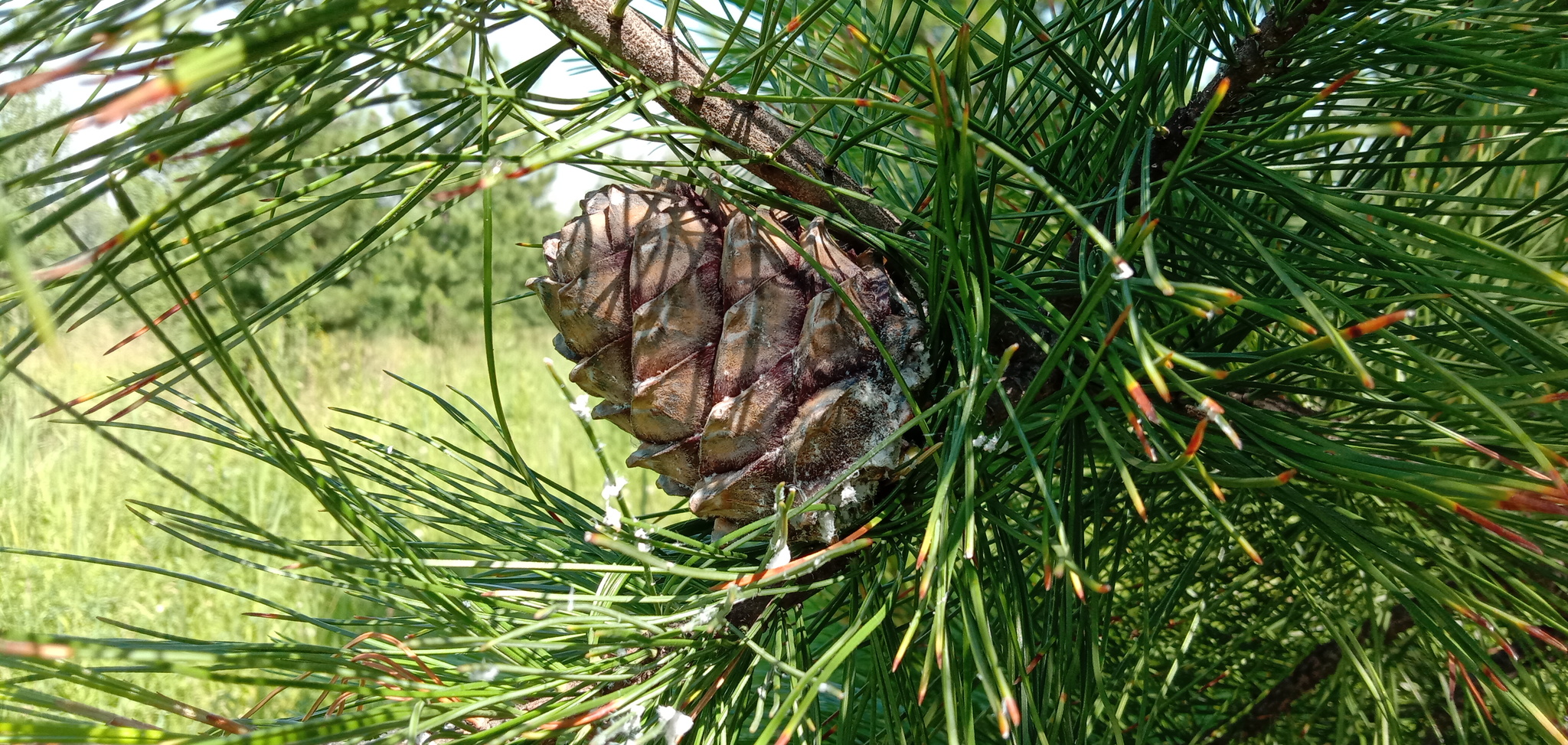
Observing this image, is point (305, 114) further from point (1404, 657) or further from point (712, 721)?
point (1404, 657)

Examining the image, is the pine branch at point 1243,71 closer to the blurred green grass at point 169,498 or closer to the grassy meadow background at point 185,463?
the grassy meadow background at point 185,463

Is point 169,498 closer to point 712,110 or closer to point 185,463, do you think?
point 185,463

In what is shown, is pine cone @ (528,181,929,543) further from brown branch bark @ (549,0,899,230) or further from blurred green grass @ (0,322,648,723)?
blurred green grass @ (0,322,648,723)

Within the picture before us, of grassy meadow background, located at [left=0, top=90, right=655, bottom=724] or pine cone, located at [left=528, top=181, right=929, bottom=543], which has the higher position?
grassy meadow background, located at [left=0, top=90, right=655, bottom=724]

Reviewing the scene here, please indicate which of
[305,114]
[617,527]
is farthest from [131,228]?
[617,527]

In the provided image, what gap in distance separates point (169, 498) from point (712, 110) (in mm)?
1897

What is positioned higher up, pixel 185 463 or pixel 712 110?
pixel 185 463

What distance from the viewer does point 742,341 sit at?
0.92ft

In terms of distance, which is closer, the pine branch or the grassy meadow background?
Result: the pine branch

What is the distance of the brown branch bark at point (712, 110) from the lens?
0.27 metres

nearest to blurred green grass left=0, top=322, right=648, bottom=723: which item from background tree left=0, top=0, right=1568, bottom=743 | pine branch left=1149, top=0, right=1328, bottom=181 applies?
background tree left=0, top=0, right=1568, bottom=743

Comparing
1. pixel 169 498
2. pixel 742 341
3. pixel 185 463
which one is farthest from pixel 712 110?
pixel 185 463

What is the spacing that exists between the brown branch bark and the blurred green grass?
66cm

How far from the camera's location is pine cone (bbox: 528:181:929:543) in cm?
28
